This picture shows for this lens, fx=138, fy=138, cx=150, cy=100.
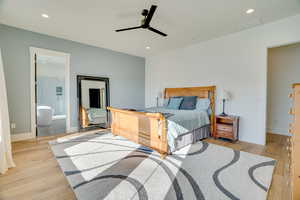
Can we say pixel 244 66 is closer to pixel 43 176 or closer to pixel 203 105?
pixel 203 105

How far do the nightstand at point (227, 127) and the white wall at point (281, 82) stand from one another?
1518 mm

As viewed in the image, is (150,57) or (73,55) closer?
(73,55)

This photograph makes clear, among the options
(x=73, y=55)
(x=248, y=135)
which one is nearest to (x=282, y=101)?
(x=248, y=135)

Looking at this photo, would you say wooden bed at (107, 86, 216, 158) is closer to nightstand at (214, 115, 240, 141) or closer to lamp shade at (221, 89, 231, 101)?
nightstand at (214, 115, 240, 141)

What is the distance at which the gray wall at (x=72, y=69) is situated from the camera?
3.38m

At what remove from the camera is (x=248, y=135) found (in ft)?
11.3

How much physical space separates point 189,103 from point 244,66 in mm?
1653

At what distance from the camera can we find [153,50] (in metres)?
5.22

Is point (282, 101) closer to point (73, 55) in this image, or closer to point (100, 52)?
point (100, 52)

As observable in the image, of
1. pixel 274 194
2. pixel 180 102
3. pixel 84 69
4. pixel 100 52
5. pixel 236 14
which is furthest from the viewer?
pixel 100 52

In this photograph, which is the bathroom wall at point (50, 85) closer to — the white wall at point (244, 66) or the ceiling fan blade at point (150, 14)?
the ceiling fan blade at point (150, 14)

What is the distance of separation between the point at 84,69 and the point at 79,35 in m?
1.06

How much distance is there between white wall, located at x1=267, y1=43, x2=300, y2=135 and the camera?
3.74 metres

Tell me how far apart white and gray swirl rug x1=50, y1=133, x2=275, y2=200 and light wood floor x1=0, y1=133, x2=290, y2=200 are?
99 mm
